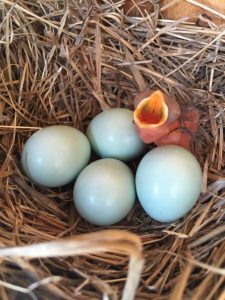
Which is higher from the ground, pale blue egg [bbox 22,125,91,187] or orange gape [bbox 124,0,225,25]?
orange gape [bbox 124,0,225,25]

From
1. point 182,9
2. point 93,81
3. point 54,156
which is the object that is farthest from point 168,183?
point 182,9

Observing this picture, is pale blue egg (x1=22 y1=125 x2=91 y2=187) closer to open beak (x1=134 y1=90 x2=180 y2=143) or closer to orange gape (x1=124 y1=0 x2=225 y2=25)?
open beak (x1=134 y1=90 x2=180 y2=143)

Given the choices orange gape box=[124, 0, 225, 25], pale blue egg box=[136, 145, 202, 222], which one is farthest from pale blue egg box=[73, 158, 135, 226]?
orange gape box=[124, 0, 225, 25]

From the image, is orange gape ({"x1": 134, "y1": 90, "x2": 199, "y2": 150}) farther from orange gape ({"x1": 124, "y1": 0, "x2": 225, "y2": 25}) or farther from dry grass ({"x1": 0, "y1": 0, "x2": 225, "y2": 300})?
orange gape ({"x1": 124, "y1": 0, "x2": 225, "y2": 25})

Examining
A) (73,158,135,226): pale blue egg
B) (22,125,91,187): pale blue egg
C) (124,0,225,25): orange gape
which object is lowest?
(73,158,135,226): pale blue egg

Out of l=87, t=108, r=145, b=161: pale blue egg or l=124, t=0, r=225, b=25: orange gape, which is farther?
l=124, t=0, r=225, b=25: orange gape

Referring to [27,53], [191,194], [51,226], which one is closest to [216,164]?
[191,194]
